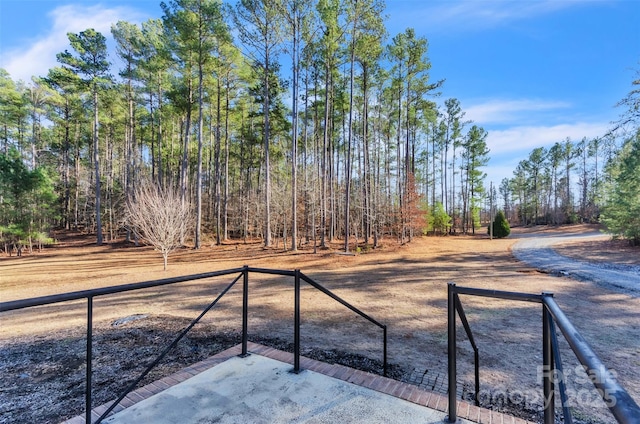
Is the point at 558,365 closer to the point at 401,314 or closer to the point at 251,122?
the point at 401,314

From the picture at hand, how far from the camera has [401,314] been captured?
5566 mm

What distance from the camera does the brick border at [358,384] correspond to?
1.94 metres

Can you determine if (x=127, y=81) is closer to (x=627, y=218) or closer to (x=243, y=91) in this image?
(x=243, y=91)

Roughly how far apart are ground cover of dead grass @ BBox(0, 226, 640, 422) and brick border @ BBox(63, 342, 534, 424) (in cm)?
94

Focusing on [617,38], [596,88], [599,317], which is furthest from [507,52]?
[599,317]

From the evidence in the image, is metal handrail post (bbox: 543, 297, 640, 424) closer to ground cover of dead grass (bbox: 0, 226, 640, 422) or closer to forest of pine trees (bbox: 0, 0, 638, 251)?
ground cover of dead grass (bbox: 0, 226, 640, 422)

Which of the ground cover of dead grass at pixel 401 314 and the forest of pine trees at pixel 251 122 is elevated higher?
the forest of pine trees at pixel 251 122

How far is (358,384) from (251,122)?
23.6 m

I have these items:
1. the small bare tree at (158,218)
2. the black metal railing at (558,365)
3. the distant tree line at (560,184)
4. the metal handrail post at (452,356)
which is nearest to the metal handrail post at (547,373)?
the black metal railing at (558,365)

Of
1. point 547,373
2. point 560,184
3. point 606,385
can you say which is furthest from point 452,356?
point 560,184

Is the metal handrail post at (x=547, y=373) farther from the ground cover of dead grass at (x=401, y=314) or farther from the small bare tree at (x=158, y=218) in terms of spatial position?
the small bare tree at (x=158, y=218)

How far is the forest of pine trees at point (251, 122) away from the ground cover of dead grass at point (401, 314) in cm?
575

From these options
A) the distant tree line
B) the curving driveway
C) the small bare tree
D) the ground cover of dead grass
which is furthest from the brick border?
the distant tree line

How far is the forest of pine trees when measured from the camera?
14492 mm
